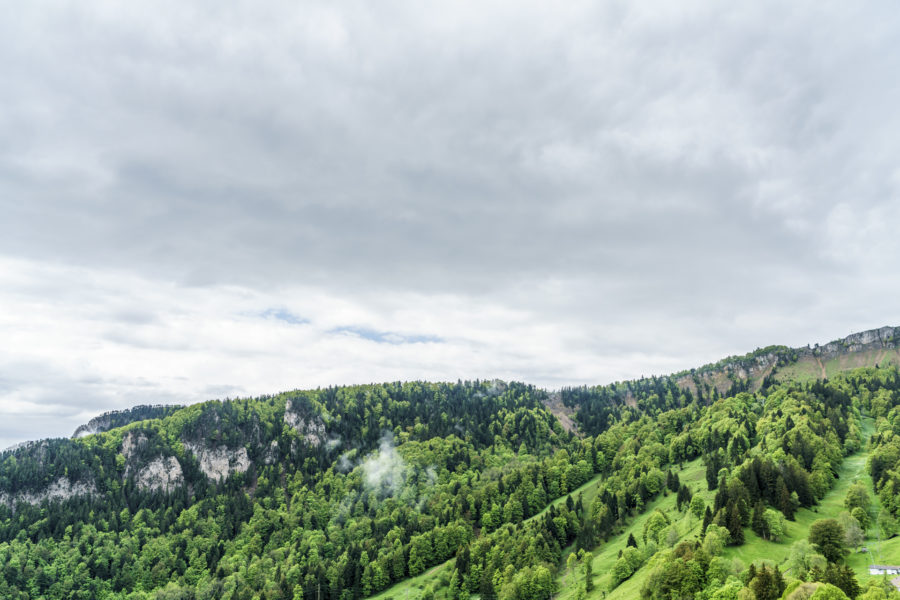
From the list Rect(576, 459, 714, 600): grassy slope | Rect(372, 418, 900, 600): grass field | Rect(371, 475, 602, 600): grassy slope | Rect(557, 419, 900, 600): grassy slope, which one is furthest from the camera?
Rect(371, 475, 602, 600): grassy slope

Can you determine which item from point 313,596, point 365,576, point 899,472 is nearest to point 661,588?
point 899,472

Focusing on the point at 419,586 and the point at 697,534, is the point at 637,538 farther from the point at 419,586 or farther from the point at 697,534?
the point at 419,586

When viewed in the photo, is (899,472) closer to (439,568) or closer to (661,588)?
(661,588)

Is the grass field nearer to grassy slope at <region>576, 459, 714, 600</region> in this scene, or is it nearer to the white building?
grassy slope at <region>576, 459, 714, 600</region>

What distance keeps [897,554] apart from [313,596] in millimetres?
177275

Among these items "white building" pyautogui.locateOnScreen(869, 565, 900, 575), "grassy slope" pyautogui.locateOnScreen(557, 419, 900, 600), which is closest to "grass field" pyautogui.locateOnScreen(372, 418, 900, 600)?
"grassy slope" pyautogui.locateOnScreen(557, 419, 900, 600)

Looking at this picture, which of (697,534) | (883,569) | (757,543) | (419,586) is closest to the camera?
(883,569)

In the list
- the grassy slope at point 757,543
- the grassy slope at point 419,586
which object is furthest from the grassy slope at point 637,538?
the grassy slope at point 419,586

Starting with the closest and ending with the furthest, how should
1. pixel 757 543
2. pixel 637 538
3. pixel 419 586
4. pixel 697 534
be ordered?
pixel 757 543, pixel 697 534, pixel 637 538, pixel 419 586

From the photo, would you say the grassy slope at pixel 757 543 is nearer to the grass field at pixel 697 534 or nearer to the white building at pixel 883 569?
the grass field at pixel 697 534

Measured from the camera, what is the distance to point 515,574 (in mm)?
149750

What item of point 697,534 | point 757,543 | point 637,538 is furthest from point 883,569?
point 637,538

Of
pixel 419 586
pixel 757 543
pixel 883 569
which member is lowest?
pixel 419 586

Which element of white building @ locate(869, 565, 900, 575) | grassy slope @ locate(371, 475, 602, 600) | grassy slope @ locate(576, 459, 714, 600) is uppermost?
white building @ locate(869, 565, 900, 575)
